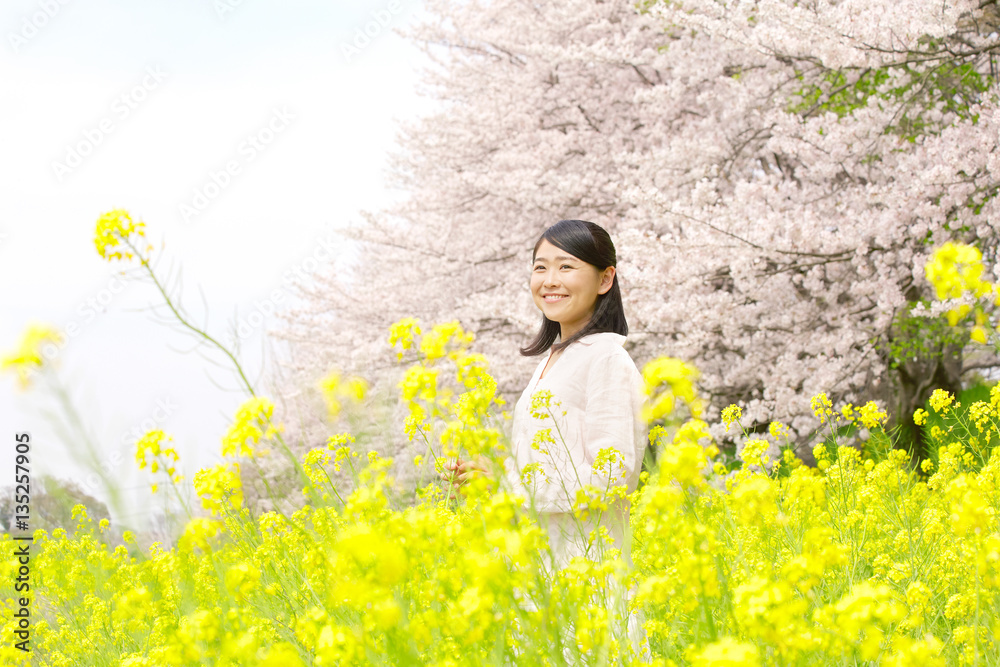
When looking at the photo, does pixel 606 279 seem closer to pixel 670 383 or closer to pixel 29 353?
pixel 670 383

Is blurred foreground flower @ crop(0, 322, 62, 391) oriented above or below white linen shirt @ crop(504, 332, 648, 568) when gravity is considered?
above

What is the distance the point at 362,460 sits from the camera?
2.54 metres

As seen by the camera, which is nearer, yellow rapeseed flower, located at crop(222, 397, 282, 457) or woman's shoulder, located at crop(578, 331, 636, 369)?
yellow rapeseed flower, located at crop(222, 397, 282, 457)

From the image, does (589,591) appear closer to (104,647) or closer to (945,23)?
(104,647)

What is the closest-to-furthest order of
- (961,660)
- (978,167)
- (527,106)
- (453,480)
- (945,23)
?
(961,660), (453,480), (945,23), (978,167), (527,106)

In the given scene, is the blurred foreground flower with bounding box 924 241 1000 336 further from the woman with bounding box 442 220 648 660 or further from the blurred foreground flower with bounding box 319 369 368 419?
the blurred foreground flower with bounding box 319 369 368 419

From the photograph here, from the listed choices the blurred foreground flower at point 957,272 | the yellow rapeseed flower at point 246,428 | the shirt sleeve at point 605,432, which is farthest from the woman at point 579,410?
the blurred foreground flower at point 957,272

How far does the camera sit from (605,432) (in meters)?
2.21

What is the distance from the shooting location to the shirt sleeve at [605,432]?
7.10 ft

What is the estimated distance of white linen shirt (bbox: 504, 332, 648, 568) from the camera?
218 cm

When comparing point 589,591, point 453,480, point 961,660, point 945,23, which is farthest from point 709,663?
point 945,23

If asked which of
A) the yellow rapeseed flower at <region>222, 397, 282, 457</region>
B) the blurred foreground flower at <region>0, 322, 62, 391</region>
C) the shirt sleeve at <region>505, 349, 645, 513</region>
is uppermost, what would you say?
the blurred foreground flower at <region>0, 322, 62, 391</region>

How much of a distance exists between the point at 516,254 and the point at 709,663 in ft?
25.6

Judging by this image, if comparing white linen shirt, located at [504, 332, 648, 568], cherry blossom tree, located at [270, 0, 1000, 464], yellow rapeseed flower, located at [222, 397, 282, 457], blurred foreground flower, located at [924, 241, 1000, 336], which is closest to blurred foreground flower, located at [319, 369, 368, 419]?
yellow rapeseed flower, located at [222, 397, 282, 457]
